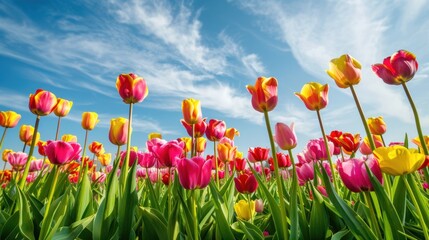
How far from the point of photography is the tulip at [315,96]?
2.41 meters

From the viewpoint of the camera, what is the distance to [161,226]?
182 centimetres

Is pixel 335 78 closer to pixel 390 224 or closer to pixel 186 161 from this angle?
pixel 390 224

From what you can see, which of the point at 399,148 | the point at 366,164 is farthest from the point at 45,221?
the point at 399,148

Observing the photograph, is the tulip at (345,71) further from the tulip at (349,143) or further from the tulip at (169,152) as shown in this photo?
the tulip at (169,152)

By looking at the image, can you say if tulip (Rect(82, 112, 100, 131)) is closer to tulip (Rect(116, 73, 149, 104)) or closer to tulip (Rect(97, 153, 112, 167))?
tulip (Rect(116, 73, 149, 104))

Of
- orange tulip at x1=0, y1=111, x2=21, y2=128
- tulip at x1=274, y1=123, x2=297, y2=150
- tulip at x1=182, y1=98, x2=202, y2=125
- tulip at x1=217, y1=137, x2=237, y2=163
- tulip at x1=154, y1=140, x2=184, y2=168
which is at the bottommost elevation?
tulip at x1=154, y1=140, x2=184, y2=168

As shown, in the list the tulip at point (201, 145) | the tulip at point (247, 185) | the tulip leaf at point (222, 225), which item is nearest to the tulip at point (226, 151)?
the tulip at point (201, 145)

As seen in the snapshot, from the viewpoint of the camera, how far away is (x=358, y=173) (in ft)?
5.30

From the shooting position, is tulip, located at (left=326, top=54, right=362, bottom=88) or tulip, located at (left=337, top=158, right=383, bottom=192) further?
tulip, located at (left=326, top=54, right=362, bottom=88)

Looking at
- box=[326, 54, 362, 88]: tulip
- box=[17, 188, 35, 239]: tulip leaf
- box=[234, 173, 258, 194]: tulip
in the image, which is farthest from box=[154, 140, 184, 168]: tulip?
box=[326, 54, 362, 88]: tulip

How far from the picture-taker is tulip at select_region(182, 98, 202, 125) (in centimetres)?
269

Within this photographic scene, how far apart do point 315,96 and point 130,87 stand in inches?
65.9

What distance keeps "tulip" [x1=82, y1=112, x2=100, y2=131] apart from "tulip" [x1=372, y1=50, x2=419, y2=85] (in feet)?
12.8

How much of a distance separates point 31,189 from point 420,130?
4186 millimetres
